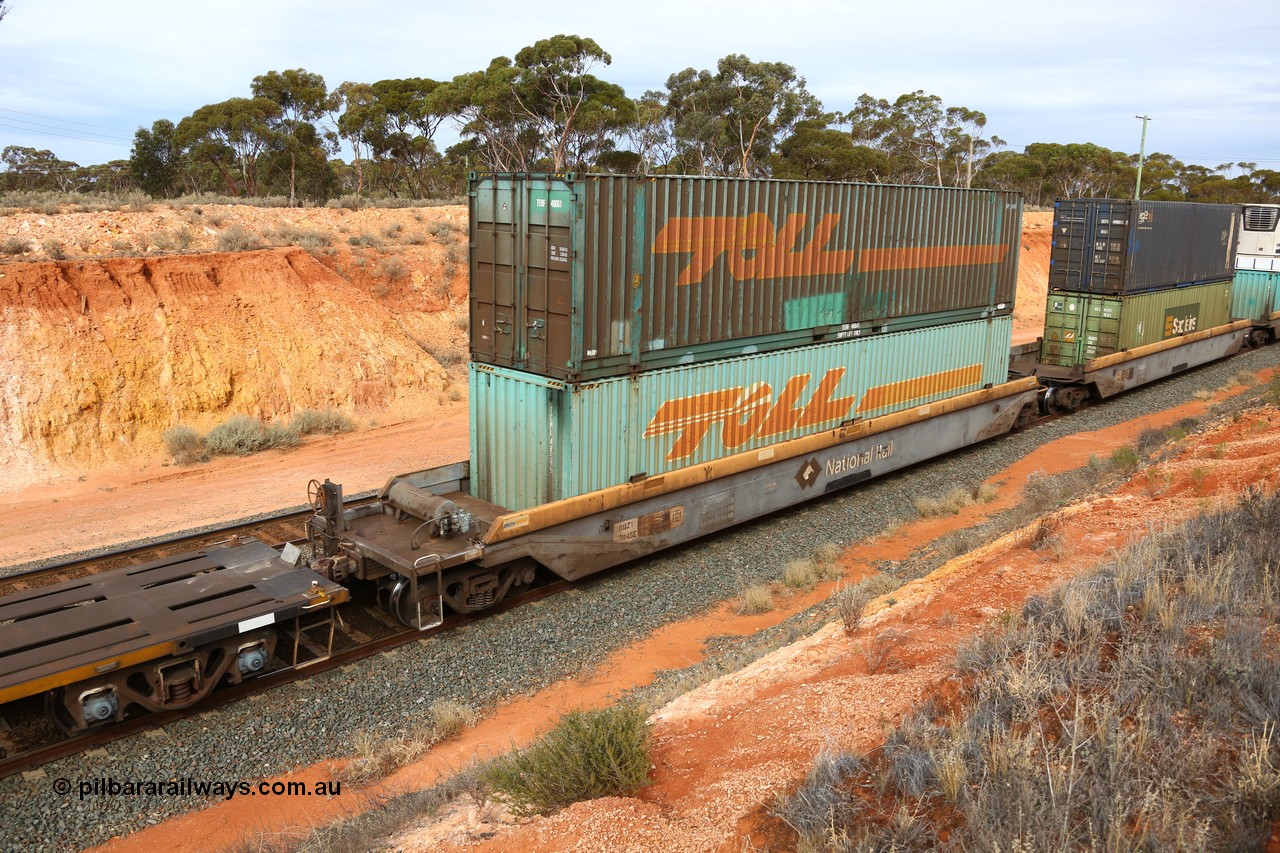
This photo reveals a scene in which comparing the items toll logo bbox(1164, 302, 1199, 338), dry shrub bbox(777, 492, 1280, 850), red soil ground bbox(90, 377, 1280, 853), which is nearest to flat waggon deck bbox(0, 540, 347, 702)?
red soil ground bbox(90, 377, 1280, 853)

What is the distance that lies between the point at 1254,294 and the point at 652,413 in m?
24.3

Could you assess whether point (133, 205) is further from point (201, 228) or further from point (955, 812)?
point (955, 812)

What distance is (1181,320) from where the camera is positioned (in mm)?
22281

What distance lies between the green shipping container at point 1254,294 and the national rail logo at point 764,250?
1716 cm

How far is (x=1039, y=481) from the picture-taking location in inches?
532

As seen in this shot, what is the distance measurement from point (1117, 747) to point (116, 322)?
61.5ft

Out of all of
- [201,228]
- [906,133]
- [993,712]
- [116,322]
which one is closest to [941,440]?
[993,712]

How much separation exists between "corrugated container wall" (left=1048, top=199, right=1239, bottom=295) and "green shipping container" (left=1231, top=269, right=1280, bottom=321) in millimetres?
5544

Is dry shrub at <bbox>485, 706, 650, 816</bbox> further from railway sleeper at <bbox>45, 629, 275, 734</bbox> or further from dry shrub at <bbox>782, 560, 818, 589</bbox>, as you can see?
dry shrub at <bbox>782, 560, 818, 589</bbox>

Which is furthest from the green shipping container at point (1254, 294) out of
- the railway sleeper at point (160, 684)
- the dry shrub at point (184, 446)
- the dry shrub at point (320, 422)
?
the railway sleeper at point (160, 684)

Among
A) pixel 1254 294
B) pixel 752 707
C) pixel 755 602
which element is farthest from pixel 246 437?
pixel 1254 294

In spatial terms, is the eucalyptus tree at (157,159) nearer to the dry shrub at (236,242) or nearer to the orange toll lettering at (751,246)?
the dry shrub at (236,242)

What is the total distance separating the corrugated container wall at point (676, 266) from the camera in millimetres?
9820

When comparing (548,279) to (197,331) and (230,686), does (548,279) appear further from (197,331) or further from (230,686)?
(197,331)
